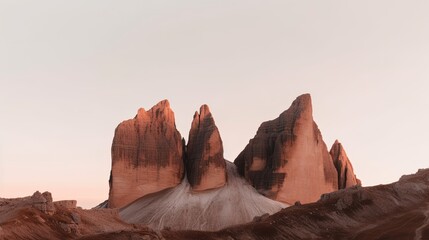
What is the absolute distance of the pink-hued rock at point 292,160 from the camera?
10219cm

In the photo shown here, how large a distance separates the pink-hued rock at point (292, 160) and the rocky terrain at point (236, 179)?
0.67 feet

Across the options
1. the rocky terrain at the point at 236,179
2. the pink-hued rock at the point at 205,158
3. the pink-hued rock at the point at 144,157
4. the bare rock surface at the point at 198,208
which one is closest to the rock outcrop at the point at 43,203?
the rocky terrain at the point at 236,179

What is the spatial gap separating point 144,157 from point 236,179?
19978 millimetres

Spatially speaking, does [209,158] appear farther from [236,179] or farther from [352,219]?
[352,219]

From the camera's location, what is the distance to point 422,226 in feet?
190

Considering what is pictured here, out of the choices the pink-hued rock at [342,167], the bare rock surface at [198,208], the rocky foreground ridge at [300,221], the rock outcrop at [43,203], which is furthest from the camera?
the pink-hued rock at [342,167]

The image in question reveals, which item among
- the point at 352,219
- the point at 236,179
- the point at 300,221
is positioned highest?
the point at 236,179

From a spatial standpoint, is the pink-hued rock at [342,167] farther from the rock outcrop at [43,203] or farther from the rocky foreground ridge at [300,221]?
the rock outcrop at [43,203]

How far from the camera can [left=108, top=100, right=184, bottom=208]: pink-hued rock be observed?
3878 inches

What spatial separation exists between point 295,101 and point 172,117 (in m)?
26.6

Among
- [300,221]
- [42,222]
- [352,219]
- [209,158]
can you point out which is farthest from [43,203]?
[209,158]

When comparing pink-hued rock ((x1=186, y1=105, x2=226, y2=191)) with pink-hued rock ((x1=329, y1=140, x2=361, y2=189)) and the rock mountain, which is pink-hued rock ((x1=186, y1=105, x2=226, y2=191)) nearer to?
the rock mountain

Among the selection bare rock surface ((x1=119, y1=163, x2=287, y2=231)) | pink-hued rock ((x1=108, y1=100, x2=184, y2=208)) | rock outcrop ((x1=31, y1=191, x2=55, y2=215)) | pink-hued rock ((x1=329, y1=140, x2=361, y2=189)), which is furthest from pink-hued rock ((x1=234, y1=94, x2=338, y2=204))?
rock outcrop ((x1=31, y1=191, x2=55, y2=215))

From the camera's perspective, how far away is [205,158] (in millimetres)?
101750
